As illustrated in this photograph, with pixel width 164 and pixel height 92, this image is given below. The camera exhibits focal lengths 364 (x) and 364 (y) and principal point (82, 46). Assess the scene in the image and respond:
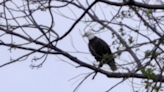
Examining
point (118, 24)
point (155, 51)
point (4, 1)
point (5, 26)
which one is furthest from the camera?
point (118, 24)

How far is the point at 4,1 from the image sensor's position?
3318mm

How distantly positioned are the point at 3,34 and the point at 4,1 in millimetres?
356

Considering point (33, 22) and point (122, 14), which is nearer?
point (33, 22)

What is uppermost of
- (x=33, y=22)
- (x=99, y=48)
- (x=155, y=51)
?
(x=99, y=48)

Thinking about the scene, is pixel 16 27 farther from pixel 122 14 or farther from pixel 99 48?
pixel 99 48

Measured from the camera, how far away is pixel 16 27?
351 centimetres

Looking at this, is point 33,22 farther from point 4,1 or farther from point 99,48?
point 99,48

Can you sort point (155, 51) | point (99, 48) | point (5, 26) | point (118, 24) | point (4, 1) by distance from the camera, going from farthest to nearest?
point (99, 48) < point (118, 24) < point (5, 26) < point (4, 1) < point (155, 51)

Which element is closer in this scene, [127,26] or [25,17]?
[25,17]

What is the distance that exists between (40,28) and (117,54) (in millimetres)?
857

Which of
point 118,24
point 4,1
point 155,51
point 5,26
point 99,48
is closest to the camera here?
point 155,51

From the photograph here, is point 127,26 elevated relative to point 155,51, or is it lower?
elevated

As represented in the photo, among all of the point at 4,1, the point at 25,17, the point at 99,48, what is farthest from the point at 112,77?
the point at 99,48

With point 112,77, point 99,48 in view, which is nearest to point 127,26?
point 112,77
